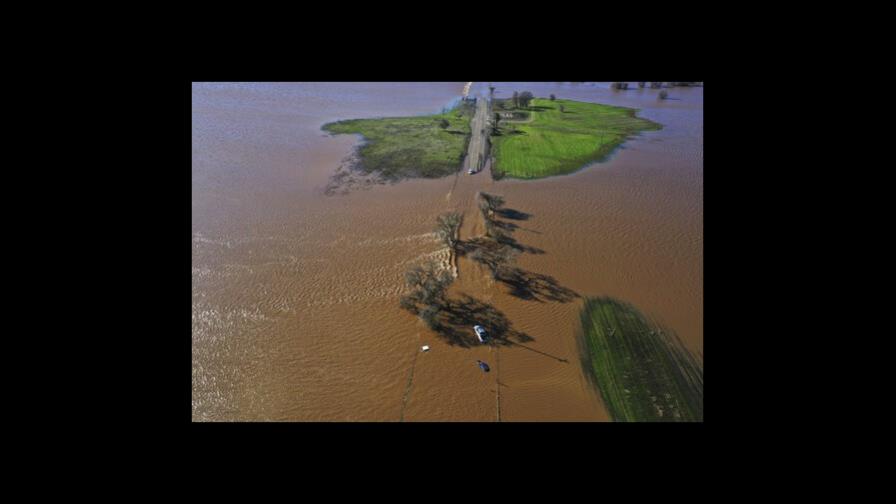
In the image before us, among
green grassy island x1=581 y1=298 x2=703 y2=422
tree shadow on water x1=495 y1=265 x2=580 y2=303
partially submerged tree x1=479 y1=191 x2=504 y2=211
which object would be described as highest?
partially submerged tree x1=479 y1=191 x2=504 y2=211

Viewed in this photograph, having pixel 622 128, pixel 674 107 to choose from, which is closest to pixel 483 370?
pixel 622 128

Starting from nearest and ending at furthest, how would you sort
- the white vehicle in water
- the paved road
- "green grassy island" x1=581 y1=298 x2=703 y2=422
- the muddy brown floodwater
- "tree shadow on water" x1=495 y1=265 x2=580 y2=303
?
"green grassy island" x1=581 y1=298 x2=703 y2=422 < the muddy brown floodwater < the white vehicle in water < "tree shadow on water" x1=495 y1=265 x2=580 y2=303 < the paved road

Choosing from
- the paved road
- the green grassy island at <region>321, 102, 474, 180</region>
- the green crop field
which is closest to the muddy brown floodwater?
the green crop field

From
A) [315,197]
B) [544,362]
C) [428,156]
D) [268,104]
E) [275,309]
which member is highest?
[268,104]

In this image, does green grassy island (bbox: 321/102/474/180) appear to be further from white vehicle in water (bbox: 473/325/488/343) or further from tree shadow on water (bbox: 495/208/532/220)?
white vehicle in water (bbox: 473/325/488/343)

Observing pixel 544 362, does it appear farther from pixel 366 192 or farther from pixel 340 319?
pixel 366 192

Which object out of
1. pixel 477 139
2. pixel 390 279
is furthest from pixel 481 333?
pixel 477 139

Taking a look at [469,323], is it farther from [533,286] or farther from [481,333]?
[533,286]
